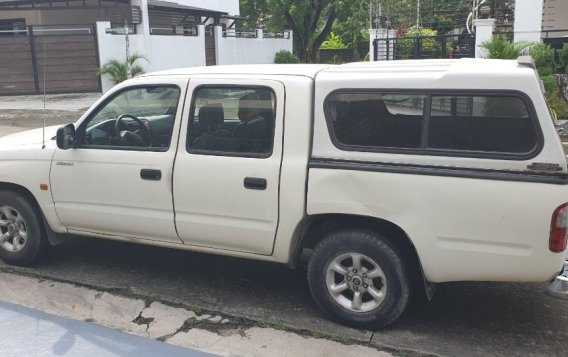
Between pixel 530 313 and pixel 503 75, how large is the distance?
1772mm

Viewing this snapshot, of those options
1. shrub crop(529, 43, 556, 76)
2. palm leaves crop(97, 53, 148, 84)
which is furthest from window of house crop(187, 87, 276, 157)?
palm leaves crop(97, 53, 148, 84)

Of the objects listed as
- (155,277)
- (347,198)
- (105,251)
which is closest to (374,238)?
(347,198)

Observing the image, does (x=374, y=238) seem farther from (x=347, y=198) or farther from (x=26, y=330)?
(x=26, y=330)

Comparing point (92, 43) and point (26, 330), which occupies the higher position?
point (92, 43)

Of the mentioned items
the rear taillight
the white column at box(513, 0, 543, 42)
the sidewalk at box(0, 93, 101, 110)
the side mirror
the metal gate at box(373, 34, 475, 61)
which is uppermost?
the white column at box(513, 0, 543, 42)

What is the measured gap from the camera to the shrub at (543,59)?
1201cm

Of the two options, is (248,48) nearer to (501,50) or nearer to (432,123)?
(501,50)

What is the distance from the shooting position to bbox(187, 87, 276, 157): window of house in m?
4.18

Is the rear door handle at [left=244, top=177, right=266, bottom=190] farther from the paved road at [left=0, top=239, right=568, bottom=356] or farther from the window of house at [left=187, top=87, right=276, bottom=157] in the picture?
the paved road at [left=0, top=239, right=568, bottom=356]

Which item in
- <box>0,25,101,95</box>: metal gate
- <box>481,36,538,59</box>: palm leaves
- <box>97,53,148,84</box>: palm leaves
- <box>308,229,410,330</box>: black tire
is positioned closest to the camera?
<box>308,229,410,330</box>: black tire

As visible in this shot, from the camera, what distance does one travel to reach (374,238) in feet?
12.8

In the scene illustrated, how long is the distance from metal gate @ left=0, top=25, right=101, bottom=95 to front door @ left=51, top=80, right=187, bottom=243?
16.6 meters

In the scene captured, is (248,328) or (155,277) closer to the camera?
(248,328)

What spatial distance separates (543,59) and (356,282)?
983cm
